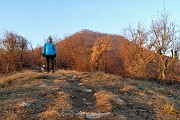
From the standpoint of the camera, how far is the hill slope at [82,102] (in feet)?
29.3

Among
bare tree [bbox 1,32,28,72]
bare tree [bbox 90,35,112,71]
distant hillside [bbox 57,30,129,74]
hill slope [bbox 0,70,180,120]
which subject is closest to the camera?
hill slope [bbox 0,70,180,120]

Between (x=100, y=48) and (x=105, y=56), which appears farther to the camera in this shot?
(x=105, y=56)

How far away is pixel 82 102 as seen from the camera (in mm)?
10555

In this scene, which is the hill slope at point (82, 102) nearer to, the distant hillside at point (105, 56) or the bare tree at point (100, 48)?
the distant hillside at point (105, 56)

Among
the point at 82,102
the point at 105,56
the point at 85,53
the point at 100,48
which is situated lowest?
the point at 82,102

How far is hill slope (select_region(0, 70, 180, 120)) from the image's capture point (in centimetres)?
892

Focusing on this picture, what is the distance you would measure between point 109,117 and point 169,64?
65.8ft

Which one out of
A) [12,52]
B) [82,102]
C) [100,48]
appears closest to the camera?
[82,102]

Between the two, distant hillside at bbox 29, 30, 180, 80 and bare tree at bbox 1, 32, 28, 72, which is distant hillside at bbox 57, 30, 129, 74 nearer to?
distant hillside at bbox 29, 30, 180, 80

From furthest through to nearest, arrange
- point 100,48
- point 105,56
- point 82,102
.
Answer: point 105,56
point 100,48
point 82,102

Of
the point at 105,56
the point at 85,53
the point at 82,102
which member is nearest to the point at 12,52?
the point at 85,53

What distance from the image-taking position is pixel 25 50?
3069cm

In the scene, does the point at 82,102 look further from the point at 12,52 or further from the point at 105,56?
the point at 105,56

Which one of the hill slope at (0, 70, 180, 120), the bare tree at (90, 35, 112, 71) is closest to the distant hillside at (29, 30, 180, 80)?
the bare tree at (90, 35, 112, 71)
